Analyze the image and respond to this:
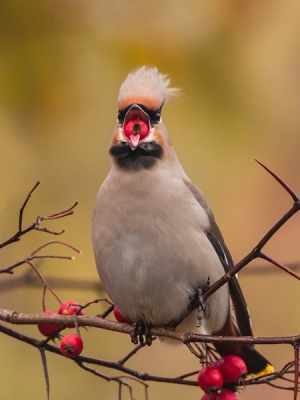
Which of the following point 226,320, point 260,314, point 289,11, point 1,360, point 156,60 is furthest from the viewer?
point 260,314

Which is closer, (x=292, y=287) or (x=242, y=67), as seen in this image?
(x=242, y=67)

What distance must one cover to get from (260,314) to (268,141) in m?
1.23

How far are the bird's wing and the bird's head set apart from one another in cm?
27

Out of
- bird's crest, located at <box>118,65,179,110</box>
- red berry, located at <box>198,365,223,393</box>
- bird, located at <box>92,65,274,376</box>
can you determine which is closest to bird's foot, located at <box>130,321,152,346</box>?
bird, located at <box>92,65,274,376</box>

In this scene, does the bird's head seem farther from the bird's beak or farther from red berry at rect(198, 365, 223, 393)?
red berry at rect(198, 365, 223, 393)

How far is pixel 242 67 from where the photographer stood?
2605mm

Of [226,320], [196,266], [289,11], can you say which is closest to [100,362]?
[196,266]

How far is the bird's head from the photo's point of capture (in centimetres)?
297

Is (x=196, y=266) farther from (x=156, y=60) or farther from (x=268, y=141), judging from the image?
(x=268, y=141)

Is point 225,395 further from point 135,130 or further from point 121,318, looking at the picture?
point 135,130

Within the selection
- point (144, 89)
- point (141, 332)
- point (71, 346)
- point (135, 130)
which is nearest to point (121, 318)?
point (141, 332)

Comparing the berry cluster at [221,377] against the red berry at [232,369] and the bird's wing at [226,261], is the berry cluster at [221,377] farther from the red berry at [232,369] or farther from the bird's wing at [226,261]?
the bird's wing at [226,261]

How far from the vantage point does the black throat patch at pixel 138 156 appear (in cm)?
304

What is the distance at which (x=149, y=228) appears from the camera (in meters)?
2.91
